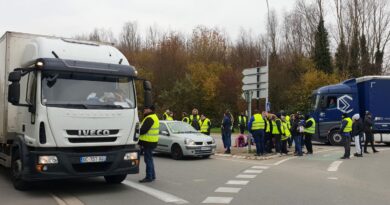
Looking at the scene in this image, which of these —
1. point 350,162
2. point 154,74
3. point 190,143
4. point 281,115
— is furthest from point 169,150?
point 154,74

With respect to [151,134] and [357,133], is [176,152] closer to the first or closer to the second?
Result: [151,134]

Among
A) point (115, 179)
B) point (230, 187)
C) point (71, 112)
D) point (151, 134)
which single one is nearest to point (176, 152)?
point (151, 134)

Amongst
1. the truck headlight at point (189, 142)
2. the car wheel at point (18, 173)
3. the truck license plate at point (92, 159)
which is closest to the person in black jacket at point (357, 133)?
the truck headlight at point (189, 142)

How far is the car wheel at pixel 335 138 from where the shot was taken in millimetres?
24859

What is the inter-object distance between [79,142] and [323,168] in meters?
8.23

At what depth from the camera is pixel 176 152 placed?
674 inches

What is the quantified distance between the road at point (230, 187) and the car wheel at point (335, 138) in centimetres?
957

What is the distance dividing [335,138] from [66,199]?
736 inches

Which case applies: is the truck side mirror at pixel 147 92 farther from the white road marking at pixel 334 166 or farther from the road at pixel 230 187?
the white road marking at pixel 334 166

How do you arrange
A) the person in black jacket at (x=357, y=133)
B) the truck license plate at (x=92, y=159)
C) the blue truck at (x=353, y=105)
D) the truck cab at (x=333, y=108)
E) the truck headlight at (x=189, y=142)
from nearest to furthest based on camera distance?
the truck license plate at (x=92, y=159) → the truck headlight at (x=189, y=142) → the person in black jacket at (x=357, y=133) → the blue truck at (x=353, y=105) → the truck cab at (x=333, y=108)

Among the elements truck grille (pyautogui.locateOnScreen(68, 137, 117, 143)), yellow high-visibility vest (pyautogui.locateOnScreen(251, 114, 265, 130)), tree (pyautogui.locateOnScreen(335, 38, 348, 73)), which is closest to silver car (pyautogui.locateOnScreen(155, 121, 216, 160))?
yellow high-visibility vest (pyautogui.locateOnScreen(251, 114, 265, 130))

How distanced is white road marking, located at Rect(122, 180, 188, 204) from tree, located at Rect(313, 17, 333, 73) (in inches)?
1895

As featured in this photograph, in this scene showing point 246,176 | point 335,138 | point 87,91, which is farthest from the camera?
point 335,138

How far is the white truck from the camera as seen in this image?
8.93 metres
